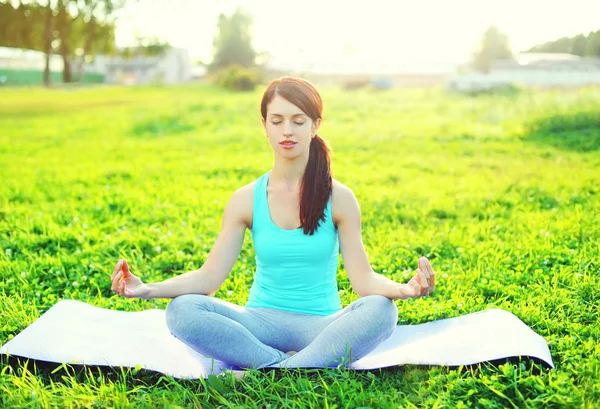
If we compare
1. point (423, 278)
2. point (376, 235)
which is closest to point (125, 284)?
point (423, 278)

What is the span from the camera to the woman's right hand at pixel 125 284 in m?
2.85

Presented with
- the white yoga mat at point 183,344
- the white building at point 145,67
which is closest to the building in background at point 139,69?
the white building at point 145,67

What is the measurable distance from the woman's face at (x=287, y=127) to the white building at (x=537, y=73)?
2271 cm

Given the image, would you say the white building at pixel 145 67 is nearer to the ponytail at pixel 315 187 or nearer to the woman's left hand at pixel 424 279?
the ponytail at pixel 315 187

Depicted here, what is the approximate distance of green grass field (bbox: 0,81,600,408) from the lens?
285cm

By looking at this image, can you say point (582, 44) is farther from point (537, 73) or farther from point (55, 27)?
point (55, 27)

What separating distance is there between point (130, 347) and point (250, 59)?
43939 mm

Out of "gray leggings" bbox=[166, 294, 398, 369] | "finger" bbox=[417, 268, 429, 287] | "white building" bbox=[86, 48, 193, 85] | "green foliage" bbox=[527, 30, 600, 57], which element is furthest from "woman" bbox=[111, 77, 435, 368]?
"white building" bbox=[86, 48, 193, 85]

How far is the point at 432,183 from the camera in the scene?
7.54 meters

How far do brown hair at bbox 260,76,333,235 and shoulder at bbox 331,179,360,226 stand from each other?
4 cm

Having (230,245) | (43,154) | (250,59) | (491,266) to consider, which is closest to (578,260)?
(491,266)

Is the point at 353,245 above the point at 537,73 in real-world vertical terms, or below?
below

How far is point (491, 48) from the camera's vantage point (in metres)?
35.3

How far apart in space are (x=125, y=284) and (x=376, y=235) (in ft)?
9.63
